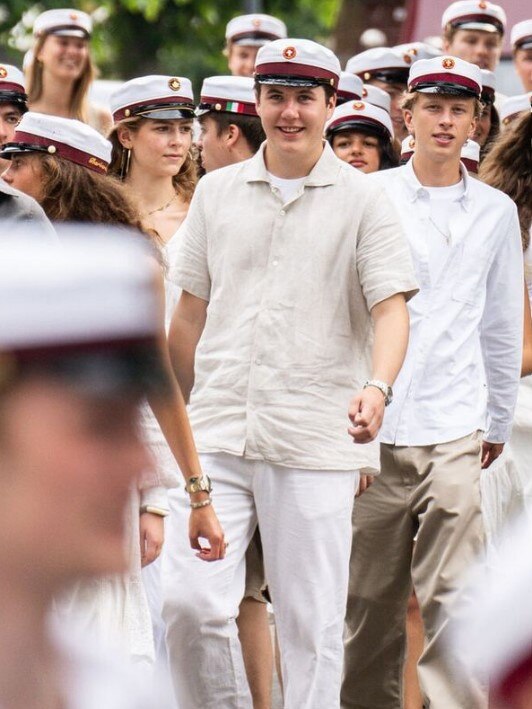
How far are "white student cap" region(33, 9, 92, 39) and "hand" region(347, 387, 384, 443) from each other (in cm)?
484

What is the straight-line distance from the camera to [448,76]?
20.4 ft

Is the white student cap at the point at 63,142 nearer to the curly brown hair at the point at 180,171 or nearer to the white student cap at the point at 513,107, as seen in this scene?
the curly brown hair at the point at 180,171

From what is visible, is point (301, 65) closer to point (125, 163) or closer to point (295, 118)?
point (295, 118)

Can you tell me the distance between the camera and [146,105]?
22.1ft

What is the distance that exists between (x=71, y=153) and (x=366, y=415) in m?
1.27

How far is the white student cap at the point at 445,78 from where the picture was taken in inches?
244

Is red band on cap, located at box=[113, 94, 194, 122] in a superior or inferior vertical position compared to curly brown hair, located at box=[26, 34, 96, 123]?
superior

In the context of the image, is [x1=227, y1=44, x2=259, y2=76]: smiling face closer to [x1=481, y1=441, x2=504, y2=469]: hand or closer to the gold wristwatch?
[x1=481, y1=441, x2=504, y2=469]: hand

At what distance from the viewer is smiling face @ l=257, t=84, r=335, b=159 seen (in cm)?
523

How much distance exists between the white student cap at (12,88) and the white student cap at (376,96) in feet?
4.99

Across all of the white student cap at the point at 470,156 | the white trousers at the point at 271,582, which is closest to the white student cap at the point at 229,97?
the white student cap at the point at 470,156

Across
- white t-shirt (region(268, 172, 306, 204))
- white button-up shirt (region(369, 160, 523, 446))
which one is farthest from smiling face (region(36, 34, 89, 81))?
white t-shirt (region(268, 172, 306, 204))

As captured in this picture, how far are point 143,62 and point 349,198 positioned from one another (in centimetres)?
2577

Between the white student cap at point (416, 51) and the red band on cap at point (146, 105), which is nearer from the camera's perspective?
the red band on cap at point (146, 105)
